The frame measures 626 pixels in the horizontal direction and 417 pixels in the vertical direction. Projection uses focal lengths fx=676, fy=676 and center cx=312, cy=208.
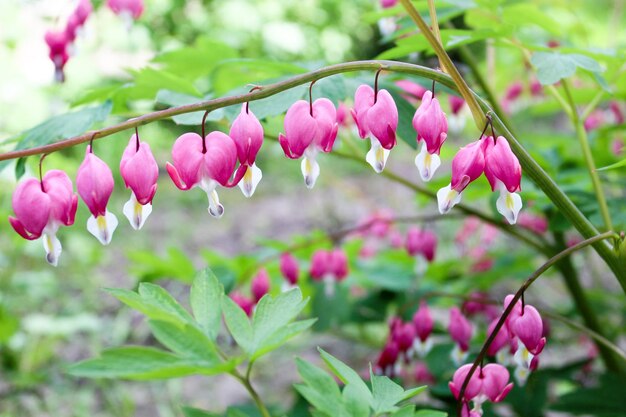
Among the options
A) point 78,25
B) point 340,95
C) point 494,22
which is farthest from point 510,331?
point 78,25


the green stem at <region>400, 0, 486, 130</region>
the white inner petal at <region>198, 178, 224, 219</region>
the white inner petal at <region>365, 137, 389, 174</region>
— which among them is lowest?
the white inner petal at <region>198, 178, 224, 219</region>

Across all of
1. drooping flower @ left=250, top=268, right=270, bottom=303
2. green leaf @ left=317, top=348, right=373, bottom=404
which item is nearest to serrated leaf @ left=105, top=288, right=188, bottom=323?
green leaf @ left=317, top=348, right=373, bottom=404

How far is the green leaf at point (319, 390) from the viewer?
0.83 metres

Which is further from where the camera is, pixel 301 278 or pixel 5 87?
pixel 5 87

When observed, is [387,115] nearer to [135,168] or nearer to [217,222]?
[135,168]

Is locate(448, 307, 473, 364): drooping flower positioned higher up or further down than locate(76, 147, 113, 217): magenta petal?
further down

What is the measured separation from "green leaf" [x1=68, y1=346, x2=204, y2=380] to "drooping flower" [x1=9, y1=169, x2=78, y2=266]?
15 centimetres

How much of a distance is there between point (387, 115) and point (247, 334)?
0.35 metres

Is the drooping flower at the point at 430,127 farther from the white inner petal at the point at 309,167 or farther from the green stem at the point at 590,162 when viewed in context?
the green stem at the point at 590,162

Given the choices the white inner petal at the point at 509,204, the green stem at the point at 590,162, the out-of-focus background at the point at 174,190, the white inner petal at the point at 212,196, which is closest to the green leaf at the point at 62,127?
the out-of-focus background at the point at 174,190

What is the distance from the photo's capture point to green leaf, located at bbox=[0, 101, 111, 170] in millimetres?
1189

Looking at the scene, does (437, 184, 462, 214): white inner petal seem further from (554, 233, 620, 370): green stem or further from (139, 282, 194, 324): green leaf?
(554, 233, 620, 370): green stem

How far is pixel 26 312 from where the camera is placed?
3818 millimetres

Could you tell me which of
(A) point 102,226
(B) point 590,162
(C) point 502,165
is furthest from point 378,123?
(B) point 590,162
